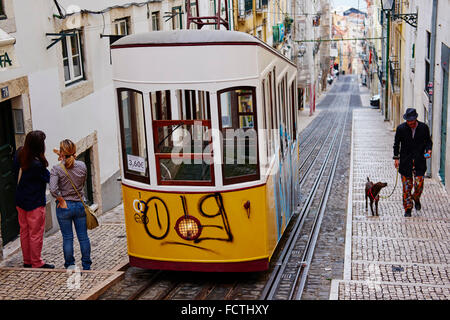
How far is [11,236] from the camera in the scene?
956 cm

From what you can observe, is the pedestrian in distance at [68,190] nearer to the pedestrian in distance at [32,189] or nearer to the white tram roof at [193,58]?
the pedestrian in distance at [32,189]

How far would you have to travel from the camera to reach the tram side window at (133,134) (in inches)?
→ 281

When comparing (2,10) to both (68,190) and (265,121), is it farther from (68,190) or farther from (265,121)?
(265,121)

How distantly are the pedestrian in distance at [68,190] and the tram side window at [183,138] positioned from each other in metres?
1.02

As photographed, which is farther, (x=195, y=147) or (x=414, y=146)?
(x=414, y=146)

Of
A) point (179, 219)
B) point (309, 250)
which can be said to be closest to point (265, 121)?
point (179, 219)

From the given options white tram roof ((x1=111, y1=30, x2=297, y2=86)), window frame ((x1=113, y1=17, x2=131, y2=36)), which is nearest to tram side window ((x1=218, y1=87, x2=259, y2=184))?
white tram roof ((x1=111, y1=30, x2=297, y2=86))

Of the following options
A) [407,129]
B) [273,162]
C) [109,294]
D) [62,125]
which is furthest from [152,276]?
[407,129]

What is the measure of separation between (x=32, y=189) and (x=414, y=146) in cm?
602

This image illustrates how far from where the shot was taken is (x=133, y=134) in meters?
7.23

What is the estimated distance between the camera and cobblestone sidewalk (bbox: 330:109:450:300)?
6961mm

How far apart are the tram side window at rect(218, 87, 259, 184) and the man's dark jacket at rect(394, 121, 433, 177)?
13.0 feet

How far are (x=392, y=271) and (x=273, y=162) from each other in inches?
76.1

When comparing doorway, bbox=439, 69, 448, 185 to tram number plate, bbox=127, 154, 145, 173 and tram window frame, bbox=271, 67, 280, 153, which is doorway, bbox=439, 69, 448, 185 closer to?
tram window frame, bbox=271, 67, 280, 153
